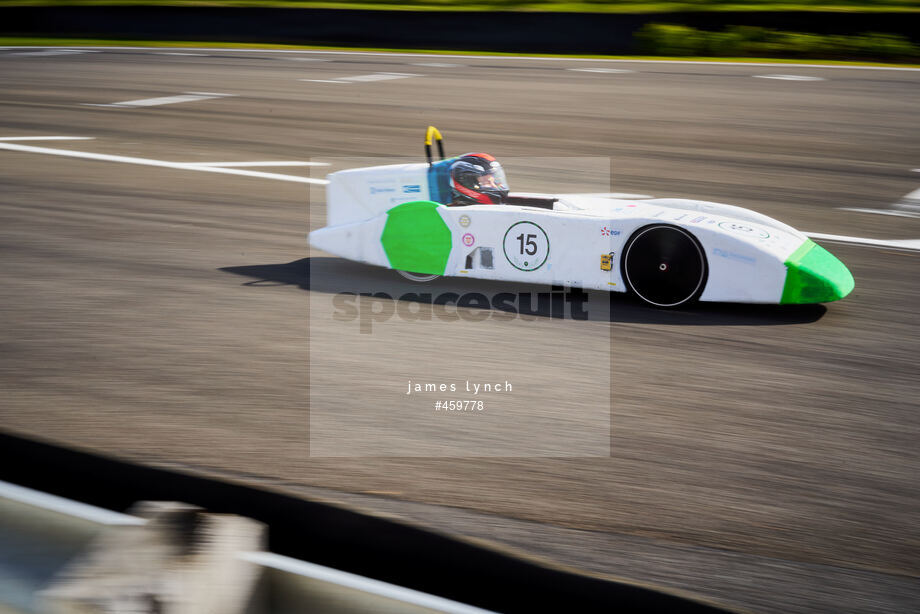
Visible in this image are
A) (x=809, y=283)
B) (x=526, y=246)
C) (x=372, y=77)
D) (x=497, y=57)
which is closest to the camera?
(x=809, y=283)

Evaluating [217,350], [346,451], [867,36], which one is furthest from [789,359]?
[867,36]

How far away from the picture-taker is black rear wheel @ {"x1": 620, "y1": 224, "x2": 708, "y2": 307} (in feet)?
17.7

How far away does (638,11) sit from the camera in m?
18.0

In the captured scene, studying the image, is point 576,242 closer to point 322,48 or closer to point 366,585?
point 366,585

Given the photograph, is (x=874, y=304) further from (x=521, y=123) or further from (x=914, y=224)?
(x=521, y=123)

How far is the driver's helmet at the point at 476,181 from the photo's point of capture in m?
6.14

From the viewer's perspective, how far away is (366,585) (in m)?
2.47

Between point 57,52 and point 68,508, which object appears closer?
point 68,508

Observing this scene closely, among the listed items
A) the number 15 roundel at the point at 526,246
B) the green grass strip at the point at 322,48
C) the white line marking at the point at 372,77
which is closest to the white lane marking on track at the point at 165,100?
the white line marking at the point at 372,77

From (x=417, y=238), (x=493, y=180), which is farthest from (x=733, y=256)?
(x=417, y=238)

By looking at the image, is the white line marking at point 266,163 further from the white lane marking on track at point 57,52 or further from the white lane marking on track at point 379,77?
the white lane marking on track at point 57,52

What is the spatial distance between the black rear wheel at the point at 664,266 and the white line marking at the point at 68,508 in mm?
3640

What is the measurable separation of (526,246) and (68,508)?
11.8 feet

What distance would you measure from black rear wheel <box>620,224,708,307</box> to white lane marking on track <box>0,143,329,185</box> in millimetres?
4657
